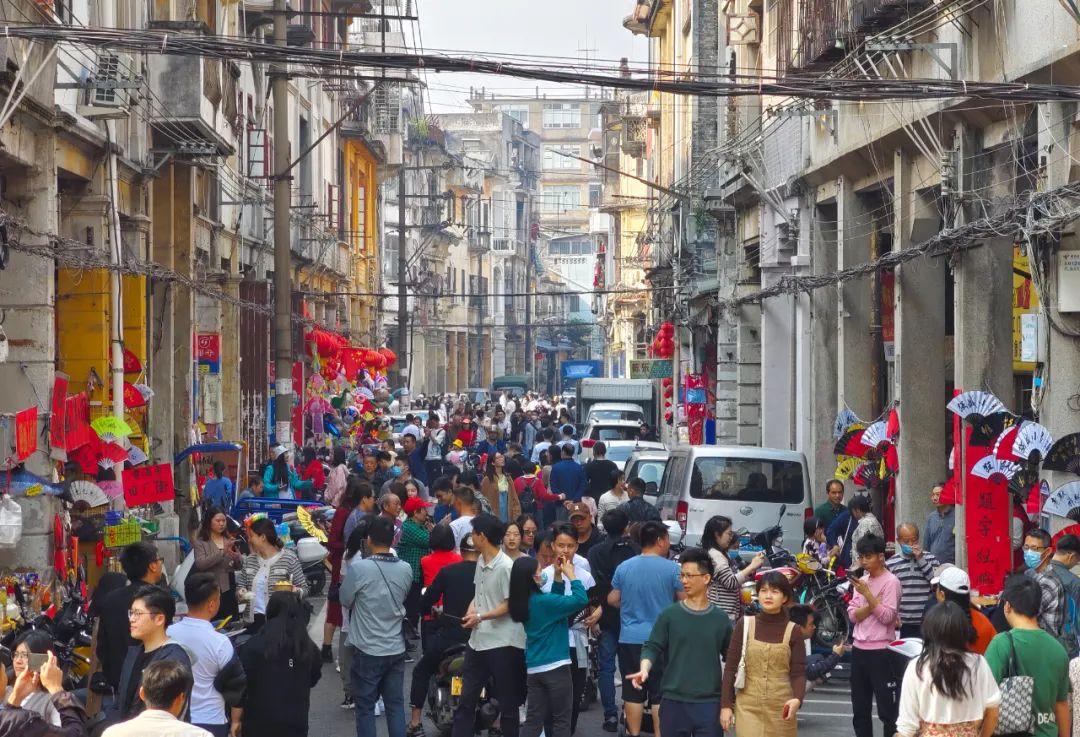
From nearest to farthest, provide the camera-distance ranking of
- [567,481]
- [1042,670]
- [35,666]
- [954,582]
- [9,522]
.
Answer: [35,666], [1042,670], [954,582], [9,522], [567,481]

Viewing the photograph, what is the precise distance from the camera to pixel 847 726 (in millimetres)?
13281

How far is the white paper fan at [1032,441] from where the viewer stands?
48.6ft

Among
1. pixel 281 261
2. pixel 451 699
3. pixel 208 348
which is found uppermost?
pixel 281 261

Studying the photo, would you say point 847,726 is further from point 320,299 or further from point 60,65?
point 320,299

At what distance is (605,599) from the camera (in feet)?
41.8

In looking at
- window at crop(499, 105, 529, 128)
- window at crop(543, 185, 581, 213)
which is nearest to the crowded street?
window at crop(543, 185, 581, 213)

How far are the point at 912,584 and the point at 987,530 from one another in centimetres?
568

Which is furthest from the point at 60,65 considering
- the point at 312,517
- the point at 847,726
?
the point at 847,726

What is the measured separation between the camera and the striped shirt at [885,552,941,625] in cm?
1198

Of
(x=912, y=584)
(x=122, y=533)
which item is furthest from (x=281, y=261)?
(x=912, y=584)

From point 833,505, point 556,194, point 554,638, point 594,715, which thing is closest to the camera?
point 554,638

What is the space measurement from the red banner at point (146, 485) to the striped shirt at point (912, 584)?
9.06m

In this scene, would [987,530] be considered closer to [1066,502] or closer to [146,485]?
[1066,502]

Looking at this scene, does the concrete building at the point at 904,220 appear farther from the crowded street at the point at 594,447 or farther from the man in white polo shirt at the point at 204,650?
the man in white polo shirt at the point at 204,650
